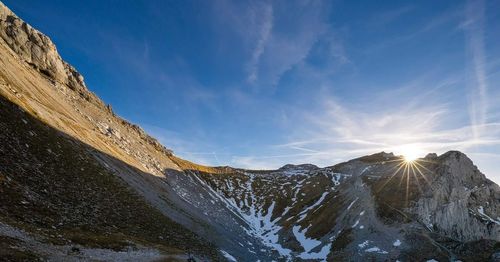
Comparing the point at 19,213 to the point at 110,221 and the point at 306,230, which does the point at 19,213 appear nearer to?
the point at 110,221

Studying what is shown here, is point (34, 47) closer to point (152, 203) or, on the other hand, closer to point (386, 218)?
point (152, 203)

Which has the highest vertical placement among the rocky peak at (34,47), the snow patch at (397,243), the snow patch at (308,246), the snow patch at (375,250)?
the rocky peak at (34,47)

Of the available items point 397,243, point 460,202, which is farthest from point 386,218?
point 460,202

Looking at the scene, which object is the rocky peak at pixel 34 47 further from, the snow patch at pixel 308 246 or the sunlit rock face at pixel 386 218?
the snow patch at pixel 308 246

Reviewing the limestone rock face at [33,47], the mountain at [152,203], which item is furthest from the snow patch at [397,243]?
the limestone rock face at [33,47]

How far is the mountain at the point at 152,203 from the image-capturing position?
34.9 metres

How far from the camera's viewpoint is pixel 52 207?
117 feet

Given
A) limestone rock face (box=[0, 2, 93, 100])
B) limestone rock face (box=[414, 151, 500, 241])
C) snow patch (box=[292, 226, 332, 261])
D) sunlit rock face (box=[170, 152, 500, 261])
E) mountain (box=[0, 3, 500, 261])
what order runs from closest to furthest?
mountain (box=[0, 3, 500, 261]) → sunlit rock face (box=[170, 152, 500, 261]) → snow patch (box=[292, 226, 332, 261]) → limestone rock face (box=[414, 151, 500, 241]) → limestone rock face (box=[0, 2, 93, 100])

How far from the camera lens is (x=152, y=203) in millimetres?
63625

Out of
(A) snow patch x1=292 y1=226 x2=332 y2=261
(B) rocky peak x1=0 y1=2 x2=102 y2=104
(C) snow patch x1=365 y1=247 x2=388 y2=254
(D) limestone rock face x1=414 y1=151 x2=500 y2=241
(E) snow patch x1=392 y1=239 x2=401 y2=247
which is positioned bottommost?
(A) snow patch x1=292 y1=226 x2=332 y2=261

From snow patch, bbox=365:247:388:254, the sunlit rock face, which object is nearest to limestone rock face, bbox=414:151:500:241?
the sunlit rock face

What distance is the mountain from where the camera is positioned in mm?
34938

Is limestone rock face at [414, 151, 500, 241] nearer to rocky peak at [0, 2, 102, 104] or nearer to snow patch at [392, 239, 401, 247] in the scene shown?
snow patch at [392, 239, 401, 247]

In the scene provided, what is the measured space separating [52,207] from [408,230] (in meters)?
71.0
